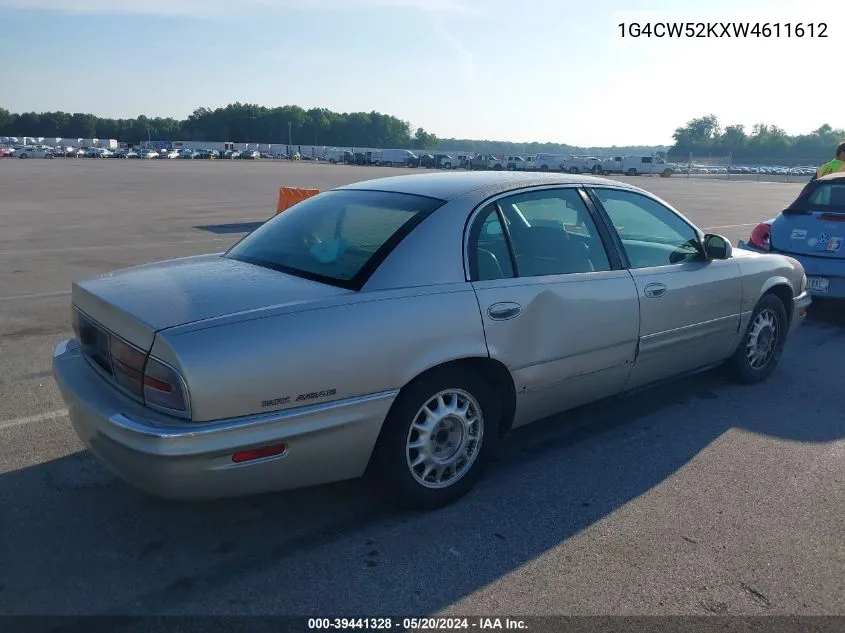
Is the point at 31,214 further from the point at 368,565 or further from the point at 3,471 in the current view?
the point at 368,565

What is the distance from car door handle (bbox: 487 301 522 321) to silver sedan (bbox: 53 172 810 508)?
14 millimetres

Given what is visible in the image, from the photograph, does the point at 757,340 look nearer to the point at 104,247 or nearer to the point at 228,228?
the point at 104,247

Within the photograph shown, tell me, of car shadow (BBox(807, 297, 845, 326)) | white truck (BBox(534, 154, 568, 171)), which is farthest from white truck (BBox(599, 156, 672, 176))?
car shadow (BBox(807, 297, 845, 326))

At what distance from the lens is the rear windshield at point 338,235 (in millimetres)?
3443

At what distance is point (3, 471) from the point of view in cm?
374

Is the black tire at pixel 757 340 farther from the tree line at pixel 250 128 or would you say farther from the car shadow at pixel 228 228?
the tree line at pixel 250 128

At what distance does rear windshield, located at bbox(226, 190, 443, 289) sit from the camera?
136 inches

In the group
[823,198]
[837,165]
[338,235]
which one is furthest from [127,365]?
[837,165]

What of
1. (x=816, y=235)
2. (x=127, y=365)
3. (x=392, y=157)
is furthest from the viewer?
(x=392, y=157)

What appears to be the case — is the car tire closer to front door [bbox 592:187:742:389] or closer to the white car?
front door [bbox 592:187:742:389]

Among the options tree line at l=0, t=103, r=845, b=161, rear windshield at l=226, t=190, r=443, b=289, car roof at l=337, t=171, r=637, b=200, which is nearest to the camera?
rear windshield at l=226, t=190, r=443, b=289

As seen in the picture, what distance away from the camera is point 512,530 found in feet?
11.0

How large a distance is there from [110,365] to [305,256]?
1.05 meters

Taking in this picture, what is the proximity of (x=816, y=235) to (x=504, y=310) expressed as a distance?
5.25 meters
